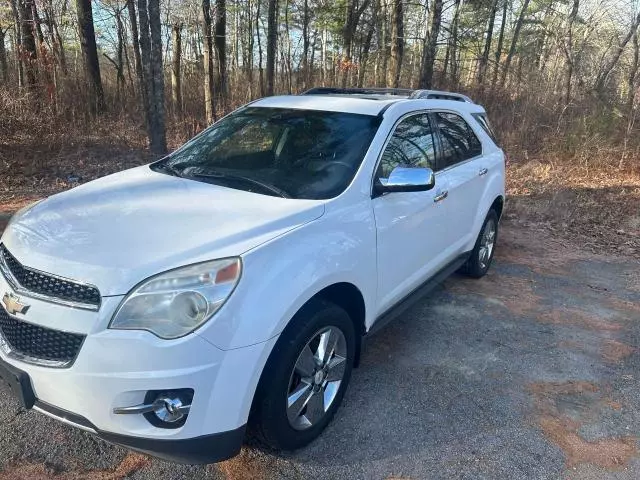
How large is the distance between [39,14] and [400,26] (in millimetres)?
9377

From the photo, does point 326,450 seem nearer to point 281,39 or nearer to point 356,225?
point 356,225

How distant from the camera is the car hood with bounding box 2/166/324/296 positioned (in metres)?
2.15

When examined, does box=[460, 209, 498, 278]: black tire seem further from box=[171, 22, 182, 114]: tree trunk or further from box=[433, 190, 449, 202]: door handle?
box=[171, 22, 182, 114]: tree trunk

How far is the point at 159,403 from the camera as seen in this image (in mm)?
2078

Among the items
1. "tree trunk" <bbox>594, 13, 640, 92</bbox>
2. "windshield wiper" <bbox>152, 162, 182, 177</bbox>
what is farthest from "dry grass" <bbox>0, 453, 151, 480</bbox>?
"tree trunk" <bbox>594, 13, 640, 92</bbox>

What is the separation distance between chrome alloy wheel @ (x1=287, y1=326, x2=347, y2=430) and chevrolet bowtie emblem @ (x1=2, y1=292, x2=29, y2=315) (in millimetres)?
1225

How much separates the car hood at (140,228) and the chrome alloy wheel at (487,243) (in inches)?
116

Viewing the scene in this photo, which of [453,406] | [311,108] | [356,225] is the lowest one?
[453,406]

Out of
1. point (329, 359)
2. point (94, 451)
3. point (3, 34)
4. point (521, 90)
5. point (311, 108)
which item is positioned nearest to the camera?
point (94, 451)

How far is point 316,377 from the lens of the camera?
8.86ft

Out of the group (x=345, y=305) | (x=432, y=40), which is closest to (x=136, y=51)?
(x=432, y=40)

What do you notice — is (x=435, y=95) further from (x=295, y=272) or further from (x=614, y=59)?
(x=614, y=59)

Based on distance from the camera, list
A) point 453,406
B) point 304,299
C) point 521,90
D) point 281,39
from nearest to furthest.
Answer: point 304,299 < point 453,406 < point 521,90 < point 281,39

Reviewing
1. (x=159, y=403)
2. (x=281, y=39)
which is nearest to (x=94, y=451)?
(x=159, y=403)
